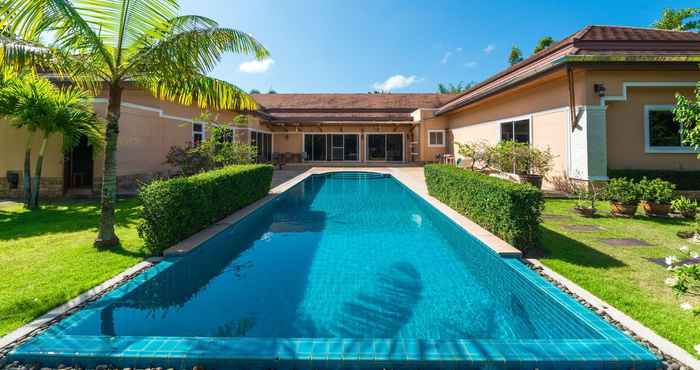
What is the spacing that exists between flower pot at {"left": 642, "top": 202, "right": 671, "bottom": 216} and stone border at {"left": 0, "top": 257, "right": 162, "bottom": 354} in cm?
1054

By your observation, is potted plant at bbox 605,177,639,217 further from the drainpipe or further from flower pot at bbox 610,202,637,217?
the drainpipe

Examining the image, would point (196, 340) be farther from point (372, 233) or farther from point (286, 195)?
point (286, 195)

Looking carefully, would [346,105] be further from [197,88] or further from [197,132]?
[197,88]

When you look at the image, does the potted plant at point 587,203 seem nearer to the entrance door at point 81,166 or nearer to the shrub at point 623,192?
the shrub at point 623,192

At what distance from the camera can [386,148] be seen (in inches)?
1115

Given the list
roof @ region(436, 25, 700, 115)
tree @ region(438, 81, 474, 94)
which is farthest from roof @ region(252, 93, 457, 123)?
tree @ region(438, 81, 474, 94)

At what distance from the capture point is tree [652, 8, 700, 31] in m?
26.2

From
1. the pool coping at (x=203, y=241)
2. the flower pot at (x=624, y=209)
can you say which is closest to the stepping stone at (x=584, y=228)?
the flower pot at (x=624, y=209)

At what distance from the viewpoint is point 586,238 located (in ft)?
20.6

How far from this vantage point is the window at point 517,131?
13.1 metres

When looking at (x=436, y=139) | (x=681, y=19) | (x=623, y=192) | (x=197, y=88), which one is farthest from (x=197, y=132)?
(x=681, y=19)

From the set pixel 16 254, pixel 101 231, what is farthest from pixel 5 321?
pixel 16 254

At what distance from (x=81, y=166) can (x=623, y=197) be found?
58.0ft

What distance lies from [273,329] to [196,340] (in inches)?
30.8
